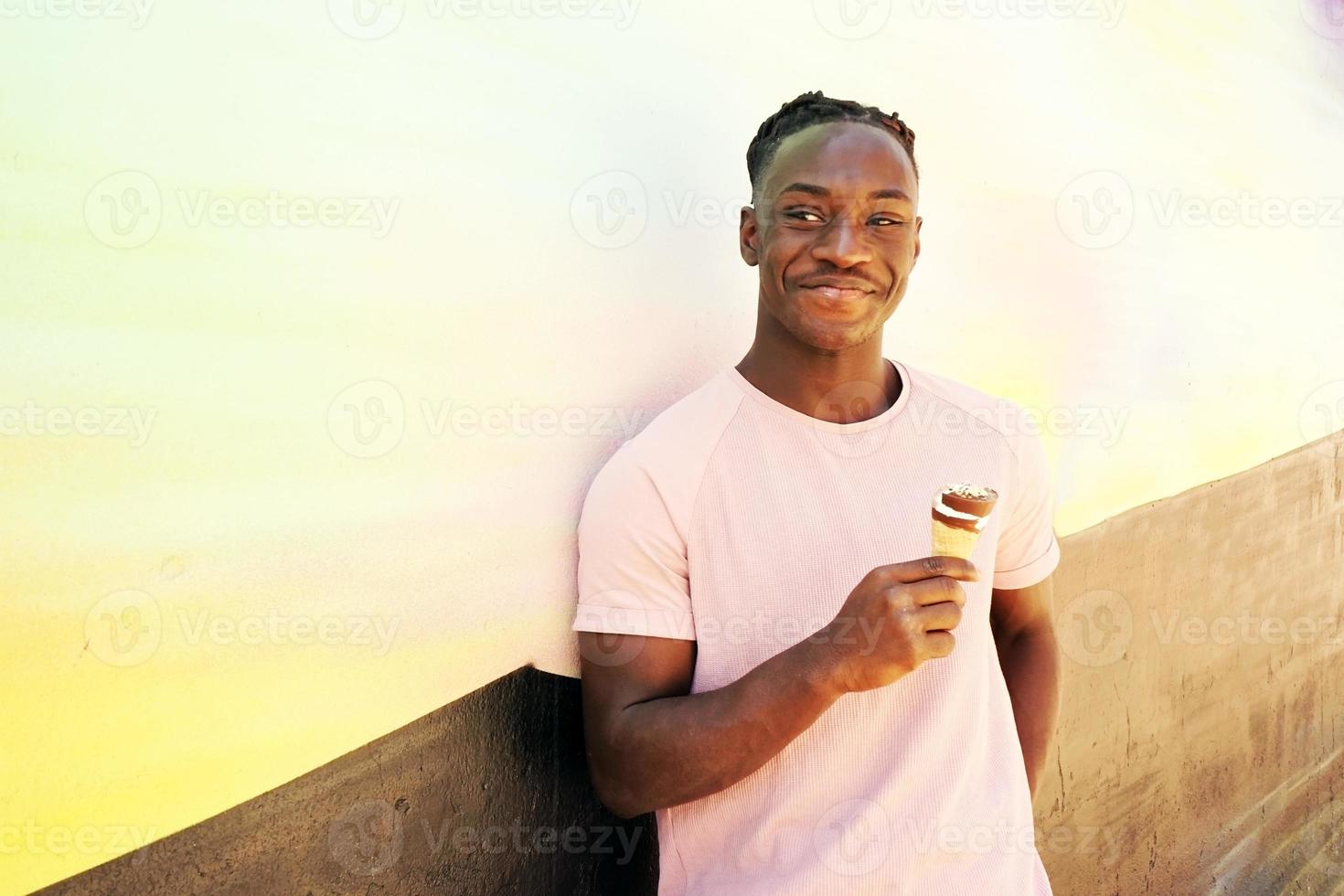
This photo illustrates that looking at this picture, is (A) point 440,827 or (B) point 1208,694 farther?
(B) point 1208,694

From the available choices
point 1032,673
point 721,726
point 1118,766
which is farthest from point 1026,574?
point 1118,766

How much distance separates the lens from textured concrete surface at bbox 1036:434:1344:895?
353 cm

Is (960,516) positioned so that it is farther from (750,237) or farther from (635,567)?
(750,237)

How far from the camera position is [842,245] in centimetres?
206

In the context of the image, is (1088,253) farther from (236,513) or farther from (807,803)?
(236,513)

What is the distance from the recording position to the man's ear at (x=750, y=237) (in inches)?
88.0

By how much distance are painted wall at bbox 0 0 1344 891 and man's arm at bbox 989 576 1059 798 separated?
78 centimetres

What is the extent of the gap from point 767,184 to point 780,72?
64cm

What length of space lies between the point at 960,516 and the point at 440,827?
1.10m

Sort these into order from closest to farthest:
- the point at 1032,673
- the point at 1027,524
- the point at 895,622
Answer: the point at 895,622, the point at 1027,524, the point at 1032,673

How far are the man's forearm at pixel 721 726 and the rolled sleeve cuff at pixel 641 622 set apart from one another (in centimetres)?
11

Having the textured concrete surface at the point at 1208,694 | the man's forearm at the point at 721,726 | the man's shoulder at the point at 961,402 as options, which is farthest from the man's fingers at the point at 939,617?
the textured concrete surface at the point at 1208,694

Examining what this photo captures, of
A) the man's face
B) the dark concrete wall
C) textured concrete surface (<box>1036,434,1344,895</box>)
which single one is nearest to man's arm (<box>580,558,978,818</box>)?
the dark concrete wall

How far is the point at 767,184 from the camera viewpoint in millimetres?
2203
